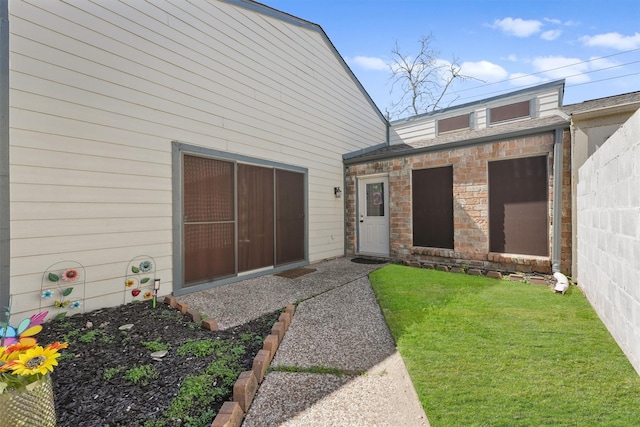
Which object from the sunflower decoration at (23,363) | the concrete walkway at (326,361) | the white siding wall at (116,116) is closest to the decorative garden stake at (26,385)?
the sunflower decoration at (23,363)

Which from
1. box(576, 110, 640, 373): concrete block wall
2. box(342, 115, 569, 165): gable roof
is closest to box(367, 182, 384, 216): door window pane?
box(342, 115, 569, 165): gable roof

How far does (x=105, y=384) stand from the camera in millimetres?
1994

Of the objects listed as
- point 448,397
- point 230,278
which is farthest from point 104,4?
point 448,397

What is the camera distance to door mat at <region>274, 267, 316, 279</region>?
5344 millimetres

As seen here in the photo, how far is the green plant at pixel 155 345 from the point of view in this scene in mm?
2488

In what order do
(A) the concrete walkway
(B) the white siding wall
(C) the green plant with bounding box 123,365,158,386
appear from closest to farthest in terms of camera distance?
(A) the concrete walkway < (C) the green plant with bounding box 123,365,158,386 < (B) the white siding wall

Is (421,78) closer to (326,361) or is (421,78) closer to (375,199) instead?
(375,199)

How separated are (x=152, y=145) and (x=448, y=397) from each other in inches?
164

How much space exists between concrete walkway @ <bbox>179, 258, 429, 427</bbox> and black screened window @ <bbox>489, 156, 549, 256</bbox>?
2936 mm

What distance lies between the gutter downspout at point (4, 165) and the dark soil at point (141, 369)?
1.86 ft


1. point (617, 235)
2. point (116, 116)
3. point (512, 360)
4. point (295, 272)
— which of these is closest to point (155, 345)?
point (116, 116)

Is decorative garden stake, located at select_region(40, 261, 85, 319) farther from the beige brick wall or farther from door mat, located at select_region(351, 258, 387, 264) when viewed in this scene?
the beige brick wall

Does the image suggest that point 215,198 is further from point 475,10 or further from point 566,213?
point 475,10

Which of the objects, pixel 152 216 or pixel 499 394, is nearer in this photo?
pixel 499 394
